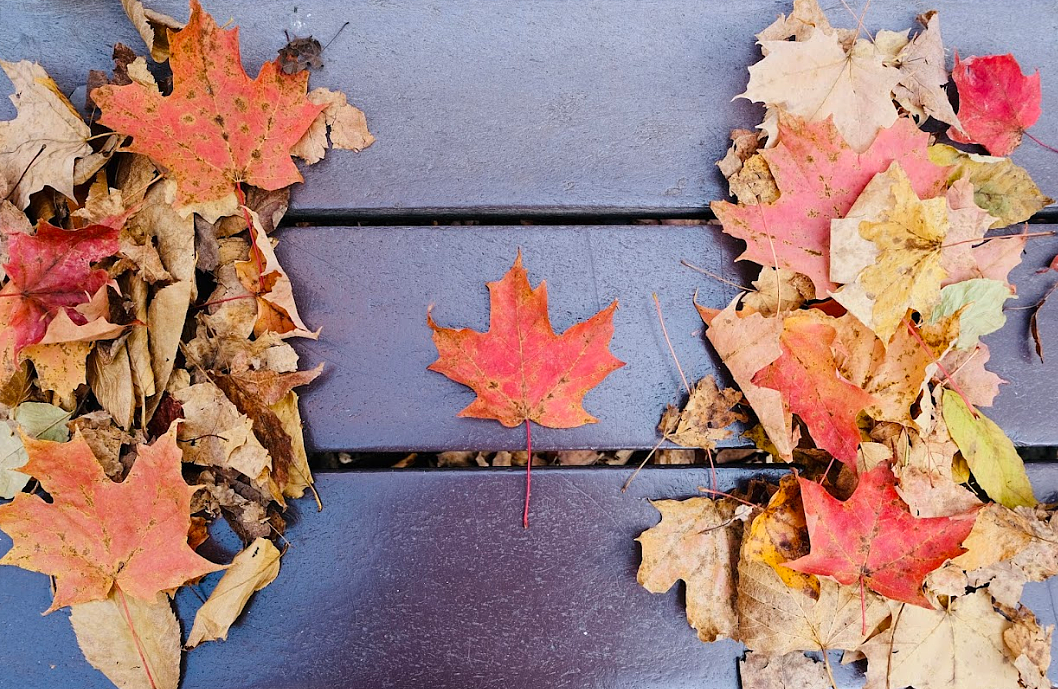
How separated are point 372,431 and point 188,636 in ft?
1.33

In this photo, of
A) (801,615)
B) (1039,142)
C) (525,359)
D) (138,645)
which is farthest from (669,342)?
(138,645)

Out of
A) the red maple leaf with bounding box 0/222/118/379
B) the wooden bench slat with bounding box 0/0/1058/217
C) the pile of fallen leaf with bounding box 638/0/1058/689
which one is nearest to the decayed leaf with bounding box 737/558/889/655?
the pile of fallen leaf with bounding box 638/0/1058/689

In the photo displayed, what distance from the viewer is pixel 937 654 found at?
0.95m

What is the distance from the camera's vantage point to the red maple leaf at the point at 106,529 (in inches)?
34.9

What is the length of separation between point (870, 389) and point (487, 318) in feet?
1.88

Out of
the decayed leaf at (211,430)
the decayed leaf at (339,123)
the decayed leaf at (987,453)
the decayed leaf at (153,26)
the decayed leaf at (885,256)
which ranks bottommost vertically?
the decayed leaf at (987,453)

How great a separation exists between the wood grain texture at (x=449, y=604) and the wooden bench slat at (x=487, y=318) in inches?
3.1

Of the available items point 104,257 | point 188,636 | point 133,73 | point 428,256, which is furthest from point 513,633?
point 133,73

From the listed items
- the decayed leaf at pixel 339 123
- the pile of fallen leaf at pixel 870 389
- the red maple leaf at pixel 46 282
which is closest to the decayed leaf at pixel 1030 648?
the pile of fallen leaf at pixel 870 389

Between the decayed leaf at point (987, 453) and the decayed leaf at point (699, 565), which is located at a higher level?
the decayed leaf at point (987, 453)

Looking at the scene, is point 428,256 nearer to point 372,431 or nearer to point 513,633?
point 372,431

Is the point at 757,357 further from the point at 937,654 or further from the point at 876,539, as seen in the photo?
the point at 937,654

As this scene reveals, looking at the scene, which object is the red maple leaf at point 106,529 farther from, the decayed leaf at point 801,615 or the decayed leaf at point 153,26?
the decayed leaf at point 801,615

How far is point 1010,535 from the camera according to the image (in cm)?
95
